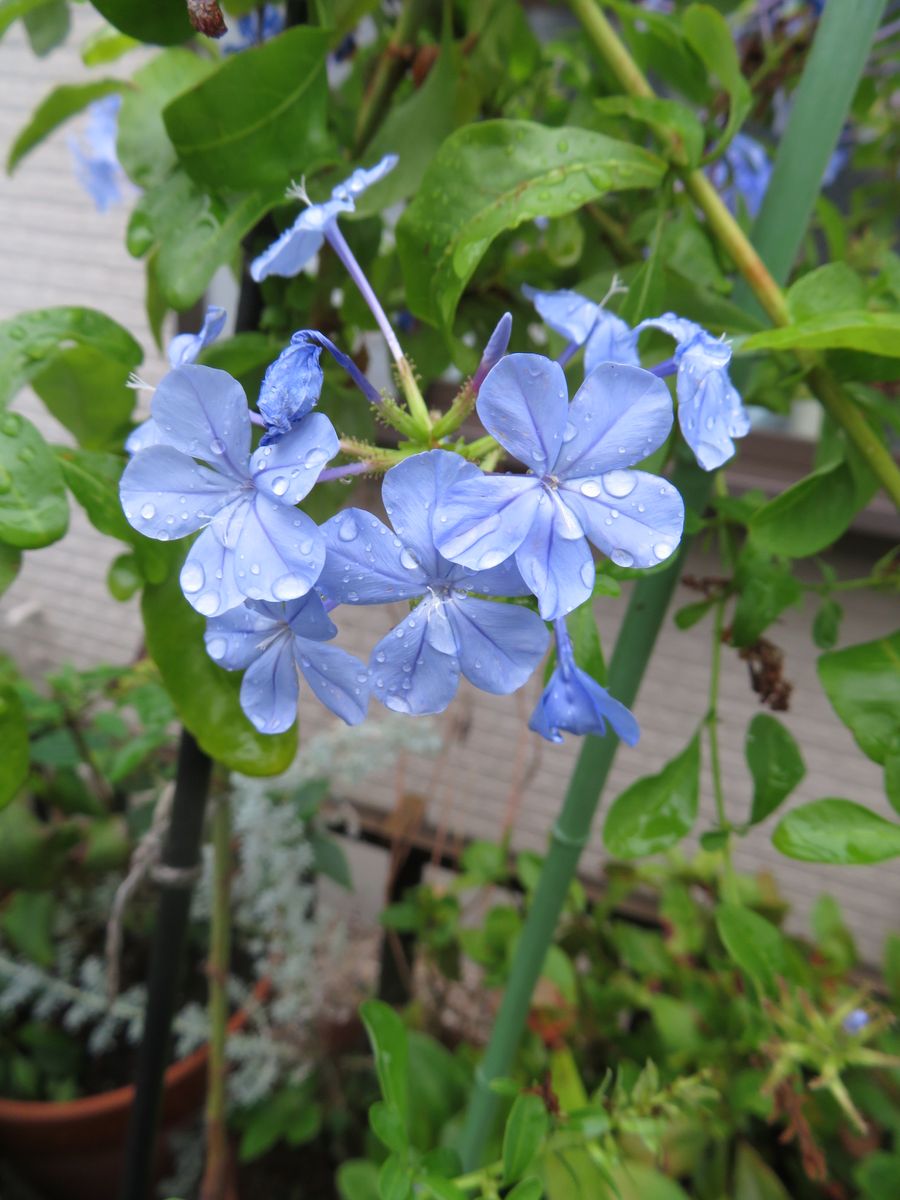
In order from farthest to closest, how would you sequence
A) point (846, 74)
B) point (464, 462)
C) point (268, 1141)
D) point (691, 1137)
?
point (268, 1141) → point (691, 1137) → point (846, 74) → point (464, 462)

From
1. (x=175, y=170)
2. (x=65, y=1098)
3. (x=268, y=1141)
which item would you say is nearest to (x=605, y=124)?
(x=175, y=170)

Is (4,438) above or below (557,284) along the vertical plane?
below

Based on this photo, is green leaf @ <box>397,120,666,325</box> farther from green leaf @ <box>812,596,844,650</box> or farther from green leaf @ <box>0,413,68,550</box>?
green leaf @ <box>812,596,844,650</box>

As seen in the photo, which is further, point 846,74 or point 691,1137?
point 691,1137

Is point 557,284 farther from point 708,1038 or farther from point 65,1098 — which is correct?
point 65,1098

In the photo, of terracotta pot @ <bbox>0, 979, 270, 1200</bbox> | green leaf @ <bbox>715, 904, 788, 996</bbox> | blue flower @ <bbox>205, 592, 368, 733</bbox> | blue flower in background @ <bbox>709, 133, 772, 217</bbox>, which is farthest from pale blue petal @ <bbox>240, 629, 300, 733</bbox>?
terracotta pot @ <bbox>0, 979, 270, 1200</bbox>

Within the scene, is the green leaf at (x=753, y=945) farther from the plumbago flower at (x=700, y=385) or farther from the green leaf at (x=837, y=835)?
the plumbago flower at (x=700, y=385)

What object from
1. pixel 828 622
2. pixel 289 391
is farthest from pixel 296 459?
pixel 828 622
